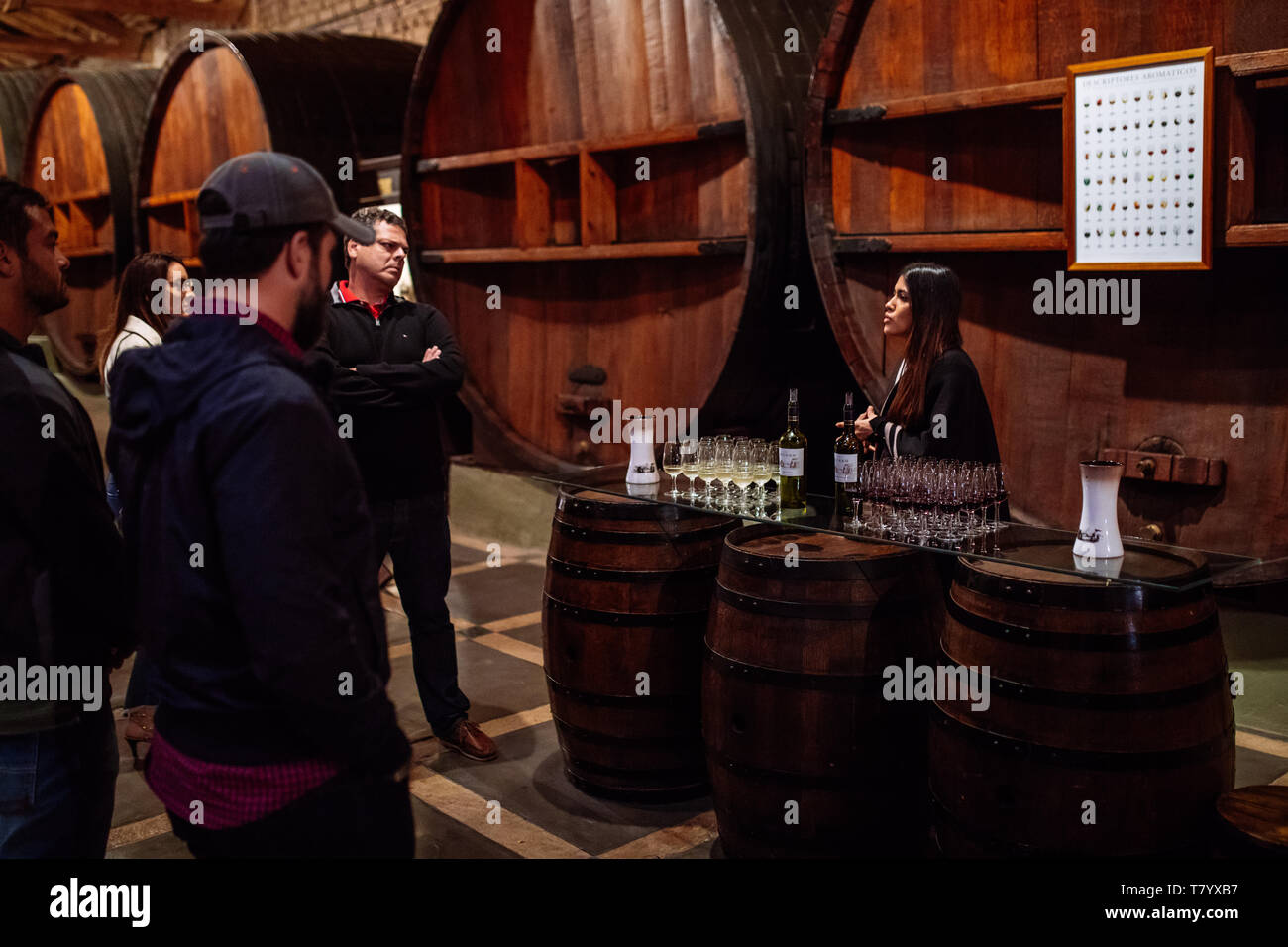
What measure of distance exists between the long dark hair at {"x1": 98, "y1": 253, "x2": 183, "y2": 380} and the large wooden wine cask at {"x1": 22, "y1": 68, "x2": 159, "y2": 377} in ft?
11.9

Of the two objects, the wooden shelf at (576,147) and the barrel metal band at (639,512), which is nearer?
the barrel metal band at (639,512)

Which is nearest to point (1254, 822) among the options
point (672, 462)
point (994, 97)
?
point (672, 462)

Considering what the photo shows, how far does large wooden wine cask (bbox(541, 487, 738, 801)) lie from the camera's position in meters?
3.22

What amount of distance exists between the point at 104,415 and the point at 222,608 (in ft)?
26.5

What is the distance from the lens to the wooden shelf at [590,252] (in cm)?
390

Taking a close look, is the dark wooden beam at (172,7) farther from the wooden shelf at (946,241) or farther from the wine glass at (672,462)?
the wine glass at (672,462)

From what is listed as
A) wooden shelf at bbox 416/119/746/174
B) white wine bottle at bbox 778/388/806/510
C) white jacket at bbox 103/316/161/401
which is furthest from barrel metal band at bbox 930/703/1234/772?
white jacket at bbox 103/316/161/401

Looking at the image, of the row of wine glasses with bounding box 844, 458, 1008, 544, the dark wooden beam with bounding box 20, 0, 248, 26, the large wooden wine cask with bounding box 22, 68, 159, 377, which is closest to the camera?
the row of wine glasses with bounding box 844, 458, 1008, 544

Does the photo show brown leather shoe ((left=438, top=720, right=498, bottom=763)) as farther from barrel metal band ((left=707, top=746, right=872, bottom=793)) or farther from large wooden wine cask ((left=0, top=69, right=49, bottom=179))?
large wooden wine cask ((left=0, top=69, right=49, bottom=179))

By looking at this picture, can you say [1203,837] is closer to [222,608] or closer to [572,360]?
[222,608]

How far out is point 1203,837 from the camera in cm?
237

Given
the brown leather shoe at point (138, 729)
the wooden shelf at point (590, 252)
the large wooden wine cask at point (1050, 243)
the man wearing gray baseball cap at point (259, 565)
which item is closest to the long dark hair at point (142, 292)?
the brown leather shoe at point (138, 729)

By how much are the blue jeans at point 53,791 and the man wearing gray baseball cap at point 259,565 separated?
42 centimetres
